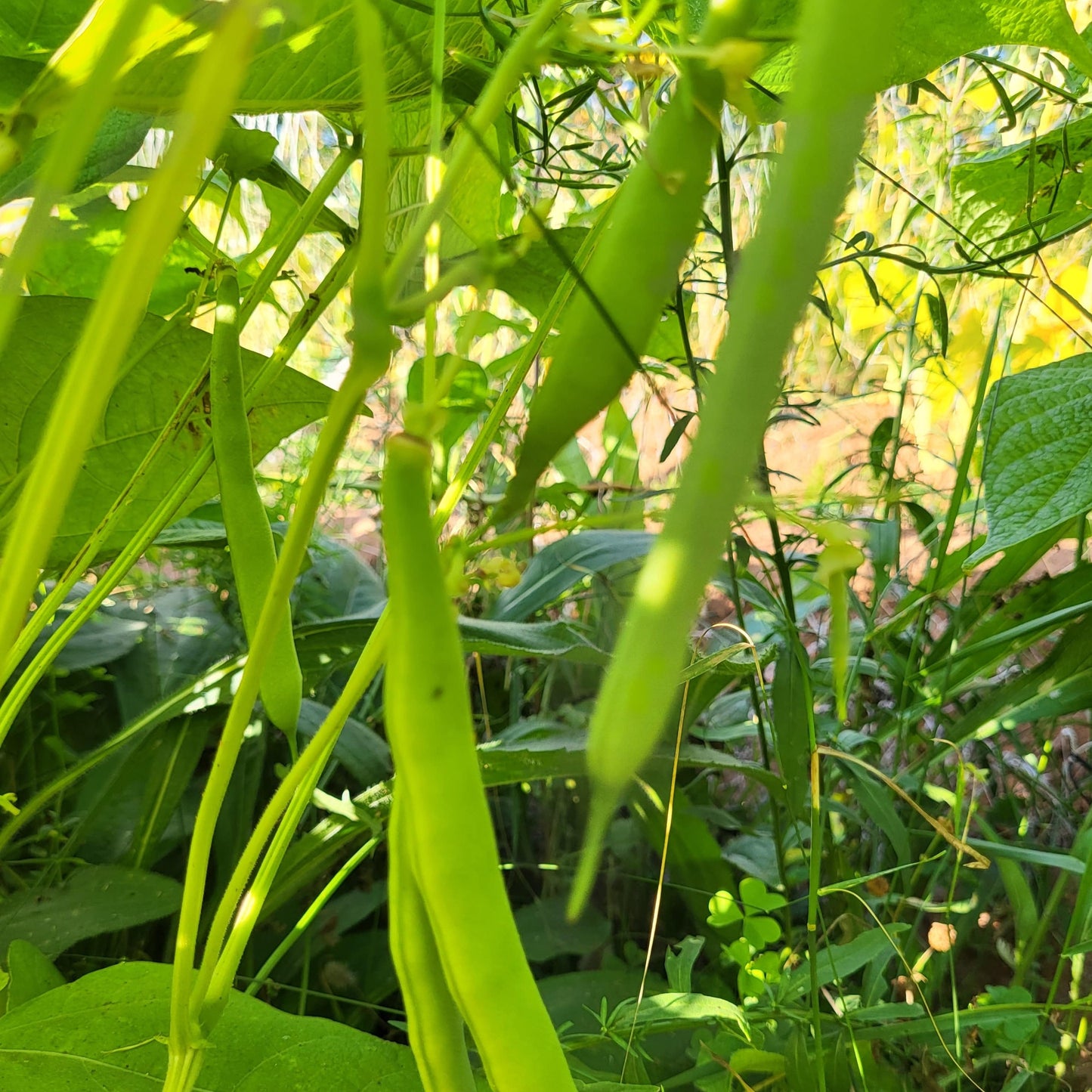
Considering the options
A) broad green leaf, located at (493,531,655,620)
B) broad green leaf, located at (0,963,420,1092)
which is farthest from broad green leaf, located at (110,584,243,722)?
broad green leaf, located at (0,963,420,1092)

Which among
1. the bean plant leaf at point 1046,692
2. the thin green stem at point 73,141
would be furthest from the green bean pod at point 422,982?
the bean plant leaf at point 1046,692

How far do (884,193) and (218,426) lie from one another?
2.80 ft

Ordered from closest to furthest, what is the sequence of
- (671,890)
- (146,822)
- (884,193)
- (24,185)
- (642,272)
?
(642,272)
(24,185)
(146,822)
(671,890)
(884,193)

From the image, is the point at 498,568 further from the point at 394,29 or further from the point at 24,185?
the point at 24,185

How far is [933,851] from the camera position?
616mm

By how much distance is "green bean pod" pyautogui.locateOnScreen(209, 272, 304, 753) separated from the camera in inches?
9.7

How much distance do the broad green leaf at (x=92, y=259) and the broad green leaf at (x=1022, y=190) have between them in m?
0.50

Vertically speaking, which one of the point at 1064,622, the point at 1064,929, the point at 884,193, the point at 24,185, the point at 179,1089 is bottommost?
the point at 1064,929

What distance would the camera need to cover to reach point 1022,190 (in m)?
0.59

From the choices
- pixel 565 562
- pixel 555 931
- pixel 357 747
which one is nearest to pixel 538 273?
pixel 565 562

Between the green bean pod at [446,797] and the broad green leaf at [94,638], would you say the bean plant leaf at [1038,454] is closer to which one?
the green bean pod at [446,797]

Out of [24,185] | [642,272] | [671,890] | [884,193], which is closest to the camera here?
[642,272]

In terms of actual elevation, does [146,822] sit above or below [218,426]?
below

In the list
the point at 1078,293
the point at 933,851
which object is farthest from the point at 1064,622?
the point at 1078,293
